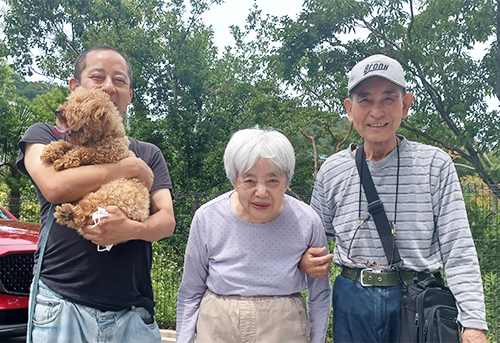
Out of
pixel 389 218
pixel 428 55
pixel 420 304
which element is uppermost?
pixel 428 55

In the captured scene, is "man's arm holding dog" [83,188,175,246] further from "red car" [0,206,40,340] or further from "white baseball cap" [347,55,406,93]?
"red car" [0,206,40,340]

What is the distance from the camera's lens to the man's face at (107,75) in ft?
8.25

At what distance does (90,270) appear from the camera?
2279mm

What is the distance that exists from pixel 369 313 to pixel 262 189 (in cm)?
86

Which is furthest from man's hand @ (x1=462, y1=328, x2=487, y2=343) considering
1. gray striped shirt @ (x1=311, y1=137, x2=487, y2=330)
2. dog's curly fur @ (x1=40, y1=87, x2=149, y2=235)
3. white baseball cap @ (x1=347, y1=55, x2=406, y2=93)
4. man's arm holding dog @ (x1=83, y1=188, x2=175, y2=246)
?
dog's curly fur @ (x1=40, y1=87, x2=149, y2=235)

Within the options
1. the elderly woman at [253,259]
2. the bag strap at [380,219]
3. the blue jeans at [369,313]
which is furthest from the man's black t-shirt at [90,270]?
the bag strap at [380,219]

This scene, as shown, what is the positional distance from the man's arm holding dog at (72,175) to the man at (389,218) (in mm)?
1010

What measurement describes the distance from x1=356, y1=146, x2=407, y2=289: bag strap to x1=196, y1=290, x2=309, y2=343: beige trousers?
0.53 m

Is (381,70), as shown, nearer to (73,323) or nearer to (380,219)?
(380,219)

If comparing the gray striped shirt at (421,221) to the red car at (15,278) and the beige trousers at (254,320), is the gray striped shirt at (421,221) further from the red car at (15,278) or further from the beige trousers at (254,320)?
the red car at (15,278)

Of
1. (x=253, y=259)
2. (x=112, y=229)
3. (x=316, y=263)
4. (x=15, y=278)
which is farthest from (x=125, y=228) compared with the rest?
(x=15, y=278)

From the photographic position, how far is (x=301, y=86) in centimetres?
1257

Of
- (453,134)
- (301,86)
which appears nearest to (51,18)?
(301,86)

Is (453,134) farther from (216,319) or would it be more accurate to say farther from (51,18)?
(51,18)
